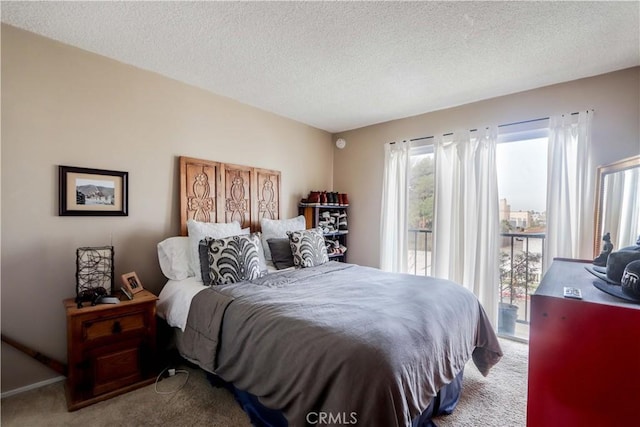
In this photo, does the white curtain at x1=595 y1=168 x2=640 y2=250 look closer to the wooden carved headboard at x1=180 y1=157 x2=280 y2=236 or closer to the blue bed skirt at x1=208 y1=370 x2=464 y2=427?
the blue bed skirt at x1=208 y1=370 x2=464 y2=427

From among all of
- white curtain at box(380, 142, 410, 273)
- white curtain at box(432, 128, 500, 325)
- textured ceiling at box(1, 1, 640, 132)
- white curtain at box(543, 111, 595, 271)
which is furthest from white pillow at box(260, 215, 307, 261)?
white curtain at box(543, 111, 595, 271)

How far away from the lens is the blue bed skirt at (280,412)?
1533 millimetres

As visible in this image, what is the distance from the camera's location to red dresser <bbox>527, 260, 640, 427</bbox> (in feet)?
3.17

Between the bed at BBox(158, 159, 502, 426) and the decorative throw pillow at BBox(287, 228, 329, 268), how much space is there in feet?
1.36

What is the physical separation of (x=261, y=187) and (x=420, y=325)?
97.4 inches

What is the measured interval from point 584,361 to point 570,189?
2.24 metres

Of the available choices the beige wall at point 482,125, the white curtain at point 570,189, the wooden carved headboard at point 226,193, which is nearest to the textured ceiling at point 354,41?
the beige wall at point 482,125

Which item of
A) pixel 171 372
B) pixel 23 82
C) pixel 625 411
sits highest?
pixel 23 82

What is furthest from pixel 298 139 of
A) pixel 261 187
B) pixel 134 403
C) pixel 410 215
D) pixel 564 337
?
pixel 564 337

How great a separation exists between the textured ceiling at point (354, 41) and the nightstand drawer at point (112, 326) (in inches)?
78.2

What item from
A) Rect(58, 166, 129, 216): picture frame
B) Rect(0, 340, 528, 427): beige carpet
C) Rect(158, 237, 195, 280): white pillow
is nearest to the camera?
Rect(0, 340, 528, 427): beige carpet

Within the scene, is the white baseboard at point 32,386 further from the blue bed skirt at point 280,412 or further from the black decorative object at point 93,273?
the blue bed skirt at point 280,412

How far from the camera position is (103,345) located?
1907 millimetres

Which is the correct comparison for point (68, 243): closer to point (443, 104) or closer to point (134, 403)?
point (134, 403)
